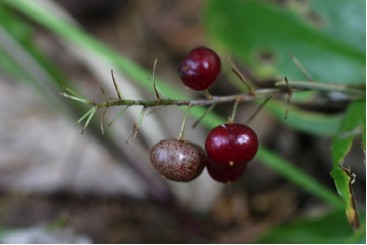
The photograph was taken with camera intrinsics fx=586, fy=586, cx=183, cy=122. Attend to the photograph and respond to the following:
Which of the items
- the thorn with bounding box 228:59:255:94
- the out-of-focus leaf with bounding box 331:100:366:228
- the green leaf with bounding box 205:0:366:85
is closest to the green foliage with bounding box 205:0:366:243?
the green leaf with bounding box 205:0:366:85

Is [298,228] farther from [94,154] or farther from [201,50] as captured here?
[94,154]

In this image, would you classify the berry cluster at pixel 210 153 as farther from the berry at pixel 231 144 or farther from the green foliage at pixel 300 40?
the green foliage at pixel 300 40

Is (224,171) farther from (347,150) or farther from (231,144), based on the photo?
(347,150)

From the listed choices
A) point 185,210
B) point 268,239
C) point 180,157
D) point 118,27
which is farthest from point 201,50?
point 118,27

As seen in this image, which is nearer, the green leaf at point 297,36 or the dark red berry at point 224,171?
the dark red berry at point 224,171

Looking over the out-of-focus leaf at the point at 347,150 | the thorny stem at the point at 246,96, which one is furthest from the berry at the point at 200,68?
the out-of-focus leaf at the point at 347,150

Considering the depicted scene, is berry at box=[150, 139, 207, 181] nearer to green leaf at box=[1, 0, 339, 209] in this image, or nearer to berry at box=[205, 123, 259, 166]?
berry at box=[205, 123, 259, 166]

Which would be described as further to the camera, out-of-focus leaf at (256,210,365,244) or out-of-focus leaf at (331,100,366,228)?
out-of-focus leaf at (256,210,365,244)
